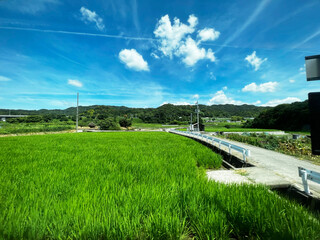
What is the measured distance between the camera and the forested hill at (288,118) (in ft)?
139

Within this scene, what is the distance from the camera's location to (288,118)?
48.1 m

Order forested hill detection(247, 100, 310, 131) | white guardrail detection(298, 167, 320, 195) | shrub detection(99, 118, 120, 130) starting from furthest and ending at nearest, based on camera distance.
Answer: shrub detection(99, 118, 120, 130) → forested hill detection(247, 100, 310, 131) → white guardrail detection(298, 167, 320, 195)

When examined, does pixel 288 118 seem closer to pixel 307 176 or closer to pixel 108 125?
pixel 307 176

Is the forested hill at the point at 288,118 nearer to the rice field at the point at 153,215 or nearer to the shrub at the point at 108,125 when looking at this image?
→ the rice field at the point at 153,215

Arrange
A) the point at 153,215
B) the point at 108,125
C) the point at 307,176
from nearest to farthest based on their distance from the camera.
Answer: the point at 153,215 → the point at 307,176 → the point at 108,125

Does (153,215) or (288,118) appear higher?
(288,118)

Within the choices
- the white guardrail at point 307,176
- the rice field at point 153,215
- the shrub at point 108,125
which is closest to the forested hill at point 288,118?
the white guardrail at point 307,176

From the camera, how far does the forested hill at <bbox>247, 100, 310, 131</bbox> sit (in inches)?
1665

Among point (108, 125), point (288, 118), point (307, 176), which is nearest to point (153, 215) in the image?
point (307, 176)

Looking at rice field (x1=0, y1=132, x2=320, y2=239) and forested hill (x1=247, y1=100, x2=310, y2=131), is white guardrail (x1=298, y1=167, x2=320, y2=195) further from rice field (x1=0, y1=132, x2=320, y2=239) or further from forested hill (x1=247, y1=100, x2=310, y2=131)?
forested hill (x1=247, y1=100, x2=310, y2=131)

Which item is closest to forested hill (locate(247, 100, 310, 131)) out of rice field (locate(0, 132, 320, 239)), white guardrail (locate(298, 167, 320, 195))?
white guardrail (locate(298, 167, 320, 195))

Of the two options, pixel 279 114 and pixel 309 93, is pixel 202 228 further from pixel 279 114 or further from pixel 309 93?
pixel 279 114

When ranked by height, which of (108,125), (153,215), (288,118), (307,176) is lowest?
(153,215)

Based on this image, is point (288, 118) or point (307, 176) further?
point (288, 118)
